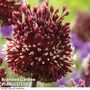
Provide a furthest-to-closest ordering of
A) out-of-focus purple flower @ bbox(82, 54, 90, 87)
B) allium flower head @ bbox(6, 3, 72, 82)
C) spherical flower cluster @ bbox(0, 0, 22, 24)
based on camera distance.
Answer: out-of-focus purple flower @ bbox(82, 54, 90, 87), spherical flower cluster @ bbox(0, 0, 22, 24), allium flower head @ bbox(6, 3, 72, 82)

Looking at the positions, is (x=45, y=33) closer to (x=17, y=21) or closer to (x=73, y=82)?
(x=17, y=21)

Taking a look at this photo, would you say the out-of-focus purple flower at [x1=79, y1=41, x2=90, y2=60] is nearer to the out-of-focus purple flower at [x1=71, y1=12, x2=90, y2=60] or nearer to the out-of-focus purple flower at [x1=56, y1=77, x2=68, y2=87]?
the out-of-focus purple flower at [x1=71, y1=12, x2=90, y2=60]

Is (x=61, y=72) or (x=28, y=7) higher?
(x=28, y=7)

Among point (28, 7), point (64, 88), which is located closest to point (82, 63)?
point (64, 88)

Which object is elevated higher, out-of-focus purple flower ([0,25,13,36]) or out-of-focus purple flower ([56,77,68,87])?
out-of-focus purple flower ([0,25,13,36])

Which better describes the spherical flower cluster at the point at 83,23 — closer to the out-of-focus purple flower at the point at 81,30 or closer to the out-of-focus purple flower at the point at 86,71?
the out-of-focus purple flower at the point at 81,30

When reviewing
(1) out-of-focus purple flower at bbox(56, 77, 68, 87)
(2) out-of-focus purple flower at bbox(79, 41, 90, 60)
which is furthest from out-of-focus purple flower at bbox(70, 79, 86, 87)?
(2) out-of-focus purple flower at bbox(79, 41, 90, 60)

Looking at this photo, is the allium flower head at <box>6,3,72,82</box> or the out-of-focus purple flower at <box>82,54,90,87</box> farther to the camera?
the out-of-focus purple flower at <box>82,54,90,87</box>

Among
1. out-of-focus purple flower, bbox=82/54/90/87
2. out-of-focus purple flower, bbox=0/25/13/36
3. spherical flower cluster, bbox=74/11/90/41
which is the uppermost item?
spherical flower cluster, bbox=74/11/90/41

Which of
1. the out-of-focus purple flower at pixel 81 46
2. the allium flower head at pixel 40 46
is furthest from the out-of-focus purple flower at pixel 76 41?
the allium flower head at pixel 40 46
